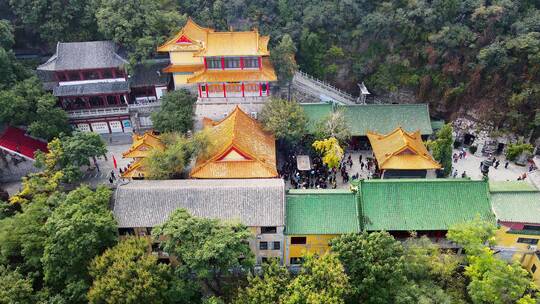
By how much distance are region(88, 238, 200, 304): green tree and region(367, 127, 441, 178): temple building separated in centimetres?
1772

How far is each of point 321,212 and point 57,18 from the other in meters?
34.2

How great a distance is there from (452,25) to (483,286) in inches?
1181

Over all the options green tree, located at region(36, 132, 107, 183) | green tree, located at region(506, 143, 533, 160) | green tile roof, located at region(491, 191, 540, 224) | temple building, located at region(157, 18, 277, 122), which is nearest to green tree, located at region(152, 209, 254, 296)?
green tree, located at region(36, 132, 107, 183)

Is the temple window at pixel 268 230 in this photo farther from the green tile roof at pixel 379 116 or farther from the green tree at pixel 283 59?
the green tree at pixel 283 59

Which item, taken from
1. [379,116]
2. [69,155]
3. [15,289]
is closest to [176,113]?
[69,155]

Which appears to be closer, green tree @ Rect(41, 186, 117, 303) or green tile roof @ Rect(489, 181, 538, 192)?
green tree @ Rect(41, 186, 117, 303)

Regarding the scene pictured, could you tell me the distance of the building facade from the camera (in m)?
24.6

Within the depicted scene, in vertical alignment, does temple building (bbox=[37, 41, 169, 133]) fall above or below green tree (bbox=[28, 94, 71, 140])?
above

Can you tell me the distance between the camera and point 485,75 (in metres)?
40.5

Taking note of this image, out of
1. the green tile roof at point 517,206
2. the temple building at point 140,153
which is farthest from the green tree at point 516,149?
the temple building at point 140,153

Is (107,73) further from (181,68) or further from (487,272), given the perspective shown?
(487,272)

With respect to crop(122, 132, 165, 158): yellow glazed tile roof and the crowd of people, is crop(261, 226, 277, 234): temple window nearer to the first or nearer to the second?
the crowd of people

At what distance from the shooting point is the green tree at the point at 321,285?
798 inches

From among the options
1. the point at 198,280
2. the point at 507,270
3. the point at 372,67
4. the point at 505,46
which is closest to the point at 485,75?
the point at 505,46
